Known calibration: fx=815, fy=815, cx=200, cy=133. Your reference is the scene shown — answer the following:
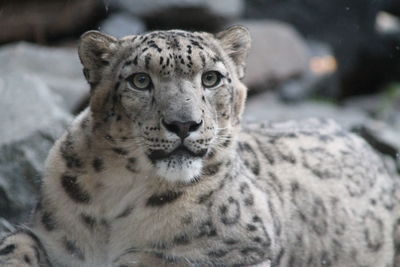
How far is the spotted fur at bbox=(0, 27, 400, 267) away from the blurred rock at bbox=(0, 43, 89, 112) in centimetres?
455

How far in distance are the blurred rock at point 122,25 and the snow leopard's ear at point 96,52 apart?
6.35 meters

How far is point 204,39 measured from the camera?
553 cm

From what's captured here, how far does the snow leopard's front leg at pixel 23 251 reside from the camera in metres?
5.23

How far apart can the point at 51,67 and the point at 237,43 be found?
554 centimetres

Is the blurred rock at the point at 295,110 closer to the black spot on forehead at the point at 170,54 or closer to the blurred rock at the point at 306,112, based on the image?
the blurred rock at the point at 306,112

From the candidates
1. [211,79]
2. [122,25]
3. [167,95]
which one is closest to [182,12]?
[122,25]

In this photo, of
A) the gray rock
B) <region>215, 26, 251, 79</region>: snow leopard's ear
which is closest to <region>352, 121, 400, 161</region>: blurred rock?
<region>215, 26, 251, 79</region>: snow leopard's ear

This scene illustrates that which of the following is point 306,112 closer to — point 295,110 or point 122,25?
point 295,110

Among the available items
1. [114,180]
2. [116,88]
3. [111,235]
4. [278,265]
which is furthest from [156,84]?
[278,265]

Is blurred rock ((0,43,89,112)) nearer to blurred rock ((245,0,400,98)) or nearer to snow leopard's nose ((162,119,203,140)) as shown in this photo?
blurred rock ((245,0,400,98))

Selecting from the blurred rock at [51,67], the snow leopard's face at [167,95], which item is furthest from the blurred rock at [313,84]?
Answer: the snow leopard's face at [167,95]

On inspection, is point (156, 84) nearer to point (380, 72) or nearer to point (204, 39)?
point (204, 39)

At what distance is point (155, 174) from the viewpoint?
17.1ft

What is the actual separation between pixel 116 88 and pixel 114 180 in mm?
601
